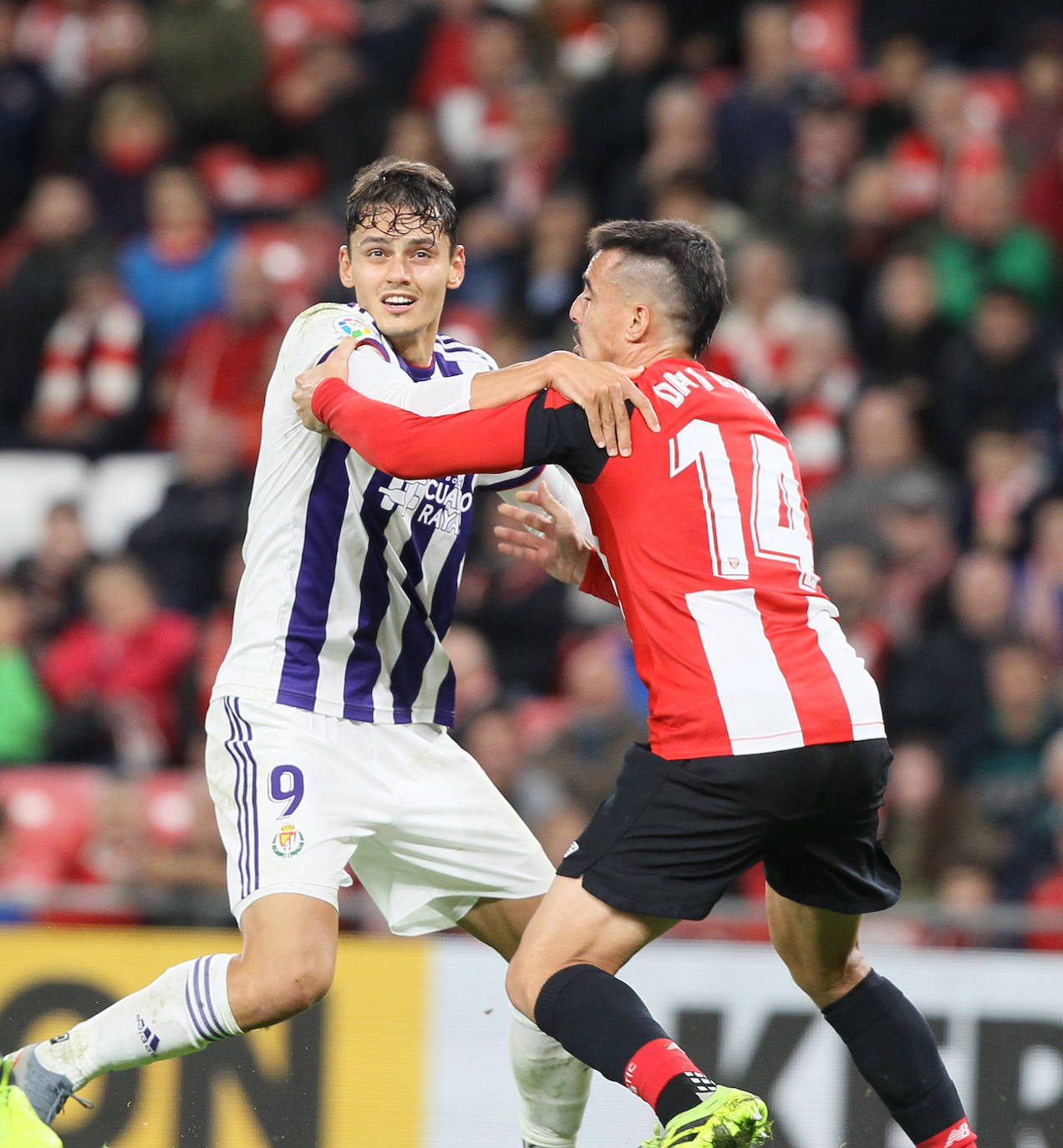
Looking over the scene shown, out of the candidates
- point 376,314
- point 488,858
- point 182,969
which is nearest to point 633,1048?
point 488,858

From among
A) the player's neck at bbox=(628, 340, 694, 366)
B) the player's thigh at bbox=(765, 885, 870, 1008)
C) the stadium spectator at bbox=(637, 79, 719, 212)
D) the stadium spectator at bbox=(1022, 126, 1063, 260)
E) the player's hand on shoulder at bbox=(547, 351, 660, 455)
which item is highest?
the stadium spectator at bbox=(637, 79, 719, 212)

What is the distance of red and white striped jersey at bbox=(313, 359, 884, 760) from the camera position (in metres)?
4.01

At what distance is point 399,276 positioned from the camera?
179 inches

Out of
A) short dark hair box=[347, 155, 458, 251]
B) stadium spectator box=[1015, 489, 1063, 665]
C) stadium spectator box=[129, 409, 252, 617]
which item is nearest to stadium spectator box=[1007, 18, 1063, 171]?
stadium spectator box=[1015, 489, 1063, 665]

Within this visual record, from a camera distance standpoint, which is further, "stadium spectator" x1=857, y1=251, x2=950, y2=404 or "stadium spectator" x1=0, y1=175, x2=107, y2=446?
"stadium spectator" x1=0, y1=175, x2=107, y2=446

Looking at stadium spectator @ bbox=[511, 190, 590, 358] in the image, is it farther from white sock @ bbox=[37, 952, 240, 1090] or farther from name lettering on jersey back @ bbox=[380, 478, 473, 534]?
white sock @ bbox=[37, 952, 240, 1090]

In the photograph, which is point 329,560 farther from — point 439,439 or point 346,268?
point 346,268

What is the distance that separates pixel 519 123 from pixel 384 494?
21.9 feet

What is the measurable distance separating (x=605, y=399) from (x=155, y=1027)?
1.77 meters

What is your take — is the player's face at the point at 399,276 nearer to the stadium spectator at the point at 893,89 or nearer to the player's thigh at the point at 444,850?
the player's thigh at the point at 444,850

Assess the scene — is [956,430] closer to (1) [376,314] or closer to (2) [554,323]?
(2) [554,323]

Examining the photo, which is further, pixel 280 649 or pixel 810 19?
pixel 810 19

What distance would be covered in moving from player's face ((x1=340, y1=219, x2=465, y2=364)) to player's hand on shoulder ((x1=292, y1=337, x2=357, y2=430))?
0.19 m

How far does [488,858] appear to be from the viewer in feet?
15.1
